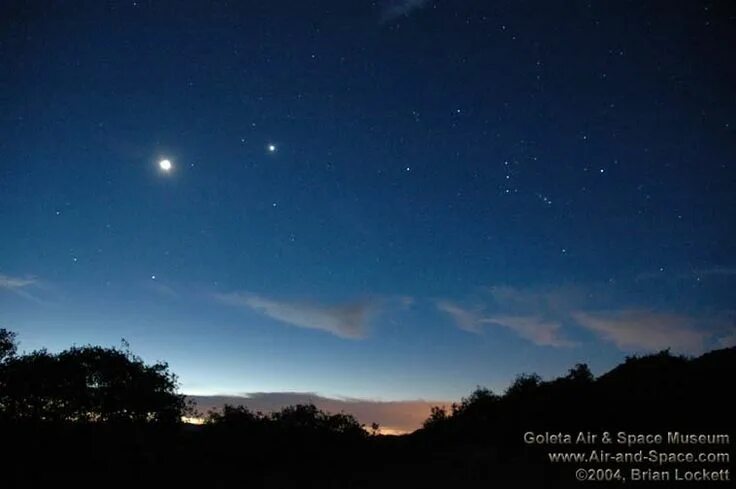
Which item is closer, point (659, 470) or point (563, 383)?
point (659, 470)

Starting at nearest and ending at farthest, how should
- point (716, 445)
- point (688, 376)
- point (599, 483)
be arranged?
point (599, 483) < point (716, 445) < point (688, 376)

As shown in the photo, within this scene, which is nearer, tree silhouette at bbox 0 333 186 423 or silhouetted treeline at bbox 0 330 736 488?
silhouetted treeline at bbox 0 330 736 488

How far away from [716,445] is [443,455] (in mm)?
12402

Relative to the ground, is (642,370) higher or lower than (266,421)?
higher

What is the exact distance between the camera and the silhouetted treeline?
2250 cm

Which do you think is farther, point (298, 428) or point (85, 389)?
point (85, 389)

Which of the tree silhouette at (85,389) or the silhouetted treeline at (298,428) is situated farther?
the tree silhouette at (85,389)

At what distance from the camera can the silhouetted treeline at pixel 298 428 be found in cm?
2250

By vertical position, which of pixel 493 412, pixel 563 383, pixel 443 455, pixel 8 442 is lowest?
pixel 8 442

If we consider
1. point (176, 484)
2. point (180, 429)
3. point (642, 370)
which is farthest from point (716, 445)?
point (180, 429)

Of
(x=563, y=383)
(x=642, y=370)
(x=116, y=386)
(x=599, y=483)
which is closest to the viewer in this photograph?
(x=599, y=483)

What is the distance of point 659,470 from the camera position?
18.5 meters

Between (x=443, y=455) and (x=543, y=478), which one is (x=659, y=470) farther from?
(x=443, y=455)

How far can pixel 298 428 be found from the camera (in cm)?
3116
